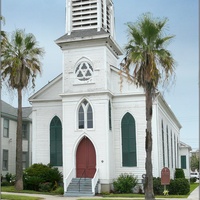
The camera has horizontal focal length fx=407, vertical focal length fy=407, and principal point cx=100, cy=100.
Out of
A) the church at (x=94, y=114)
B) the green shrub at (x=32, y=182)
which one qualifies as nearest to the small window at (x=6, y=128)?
the church at (x=94, y=114)

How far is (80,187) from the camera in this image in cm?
2778

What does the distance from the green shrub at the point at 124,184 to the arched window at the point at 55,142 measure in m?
5.30

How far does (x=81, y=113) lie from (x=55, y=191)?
19.4 feet

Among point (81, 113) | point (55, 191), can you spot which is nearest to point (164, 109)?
point (81, 113)

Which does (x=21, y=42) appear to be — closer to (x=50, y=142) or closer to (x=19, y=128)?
(x=19, y=128)

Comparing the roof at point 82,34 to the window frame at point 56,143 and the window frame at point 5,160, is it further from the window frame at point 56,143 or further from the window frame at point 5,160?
the window frame at point 5,160

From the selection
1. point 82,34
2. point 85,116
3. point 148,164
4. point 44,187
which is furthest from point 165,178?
point 82,34

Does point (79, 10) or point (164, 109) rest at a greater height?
point (79, 10)

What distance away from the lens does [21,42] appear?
28875 millimetres

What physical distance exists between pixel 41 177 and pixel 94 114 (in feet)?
19.7

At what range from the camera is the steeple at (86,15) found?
31312 mm

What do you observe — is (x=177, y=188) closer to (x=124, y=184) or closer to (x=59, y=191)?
(x=124, y=184)

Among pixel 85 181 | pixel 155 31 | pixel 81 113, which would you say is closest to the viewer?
pixel 155 31

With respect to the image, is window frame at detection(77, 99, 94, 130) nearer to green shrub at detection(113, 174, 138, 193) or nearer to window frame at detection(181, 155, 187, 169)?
green shrub at detection(113, 174, 138, 193)
